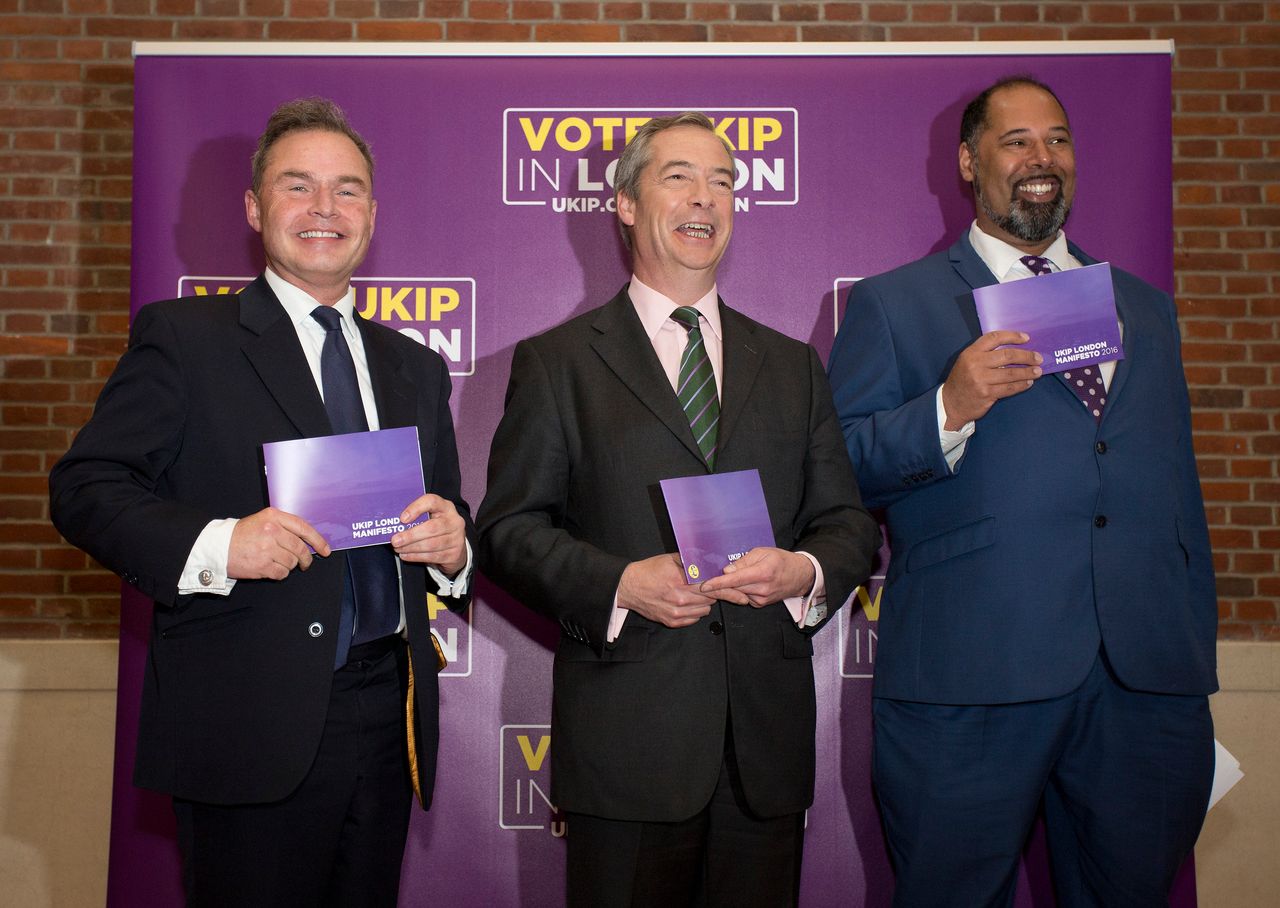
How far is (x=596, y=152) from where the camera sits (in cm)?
319

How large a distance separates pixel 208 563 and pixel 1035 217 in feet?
6.44

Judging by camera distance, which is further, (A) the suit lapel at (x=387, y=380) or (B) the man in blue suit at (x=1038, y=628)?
(B) the man in blue suit at (x=1038, y=628)

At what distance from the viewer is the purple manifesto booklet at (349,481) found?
191cm

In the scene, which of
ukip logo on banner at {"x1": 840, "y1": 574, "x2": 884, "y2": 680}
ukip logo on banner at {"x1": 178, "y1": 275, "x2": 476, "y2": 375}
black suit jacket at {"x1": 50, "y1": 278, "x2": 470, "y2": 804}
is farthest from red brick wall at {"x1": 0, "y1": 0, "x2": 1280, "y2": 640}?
black suit jacket at {"x1": 50, "y1": 278, "x2": 470, "y2": 804}

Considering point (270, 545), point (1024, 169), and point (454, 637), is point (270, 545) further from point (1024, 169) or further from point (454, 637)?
point (1024, 169)

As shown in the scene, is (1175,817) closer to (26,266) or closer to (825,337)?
(825,337)

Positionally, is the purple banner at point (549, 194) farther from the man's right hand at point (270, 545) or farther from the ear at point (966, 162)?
the man's right hand at point (270, 545)

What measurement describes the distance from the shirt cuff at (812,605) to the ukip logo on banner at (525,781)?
1.13 metres

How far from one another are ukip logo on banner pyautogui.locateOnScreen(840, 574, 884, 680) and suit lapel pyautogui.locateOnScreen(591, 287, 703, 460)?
114 centimetres

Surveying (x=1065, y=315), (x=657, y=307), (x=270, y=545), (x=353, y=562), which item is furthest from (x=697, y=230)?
(x=270, y=545)

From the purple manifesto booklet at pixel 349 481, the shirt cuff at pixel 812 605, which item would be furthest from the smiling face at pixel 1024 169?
the purple manifesto booklet at pixel 349 481

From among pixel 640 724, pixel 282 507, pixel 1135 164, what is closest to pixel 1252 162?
pixel 1135 164

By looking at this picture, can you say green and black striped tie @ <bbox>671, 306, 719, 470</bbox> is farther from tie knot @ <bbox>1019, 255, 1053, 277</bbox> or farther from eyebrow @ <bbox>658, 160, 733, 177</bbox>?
tie knot @ <bbox>1019, 255, 1053, 277</bbox>

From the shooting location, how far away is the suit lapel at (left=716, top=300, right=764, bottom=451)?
7.41 ft
